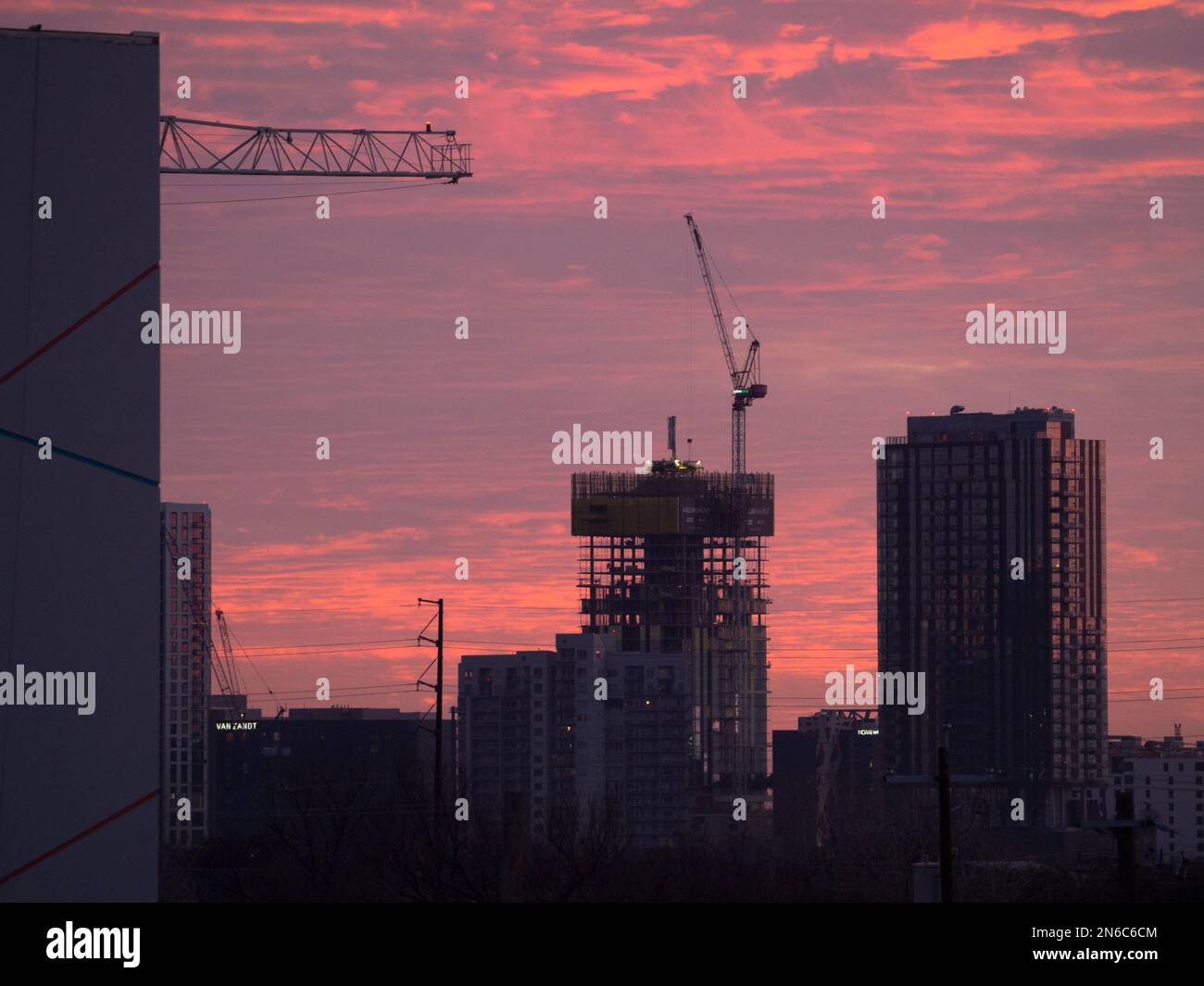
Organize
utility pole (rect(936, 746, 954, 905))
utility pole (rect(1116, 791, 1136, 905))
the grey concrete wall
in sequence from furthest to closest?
utility pole (rect(1116, 791, 1136, 905))
utility pole (rect(936, 746, 954, 905))
the grey concrete wall

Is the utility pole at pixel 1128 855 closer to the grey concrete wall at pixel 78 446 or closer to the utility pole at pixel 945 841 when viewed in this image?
the utility pole at pixel 945 841

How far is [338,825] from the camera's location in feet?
268

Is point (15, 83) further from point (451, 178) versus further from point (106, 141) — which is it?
point (451, 178)

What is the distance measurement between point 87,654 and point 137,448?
2917mm

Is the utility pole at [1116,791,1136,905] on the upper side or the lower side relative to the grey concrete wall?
lower

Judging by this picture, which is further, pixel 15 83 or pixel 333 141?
pixel 333 141

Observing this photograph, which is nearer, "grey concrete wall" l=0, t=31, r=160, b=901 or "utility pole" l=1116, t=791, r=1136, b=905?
"grey concrete wall" l=0, t=31, r=160, b=901

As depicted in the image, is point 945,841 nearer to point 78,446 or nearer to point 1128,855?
point 1128,855

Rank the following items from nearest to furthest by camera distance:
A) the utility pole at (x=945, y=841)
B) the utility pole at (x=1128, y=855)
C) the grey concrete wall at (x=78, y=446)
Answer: the grey concrete wall at (x=78, y=446)
the utility pole at (x=945, y=841)
the utility pole at (x=1128, y=855)

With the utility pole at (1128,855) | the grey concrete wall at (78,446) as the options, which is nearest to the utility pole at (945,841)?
the utility pole at (1128,855)

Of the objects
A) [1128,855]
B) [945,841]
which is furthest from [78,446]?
[1128,855]

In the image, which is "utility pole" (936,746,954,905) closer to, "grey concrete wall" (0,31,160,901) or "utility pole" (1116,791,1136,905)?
"utility pole" (1116,791,1136,905)

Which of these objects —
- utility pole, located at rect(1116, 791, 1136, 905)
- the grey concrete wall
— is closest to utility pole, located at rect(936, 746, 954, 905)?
utility pole, located at rect(1116, 791, 1136, 905)
